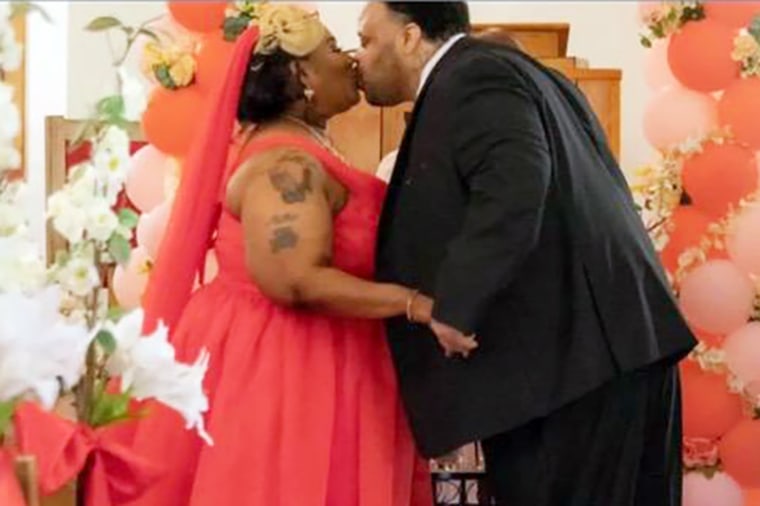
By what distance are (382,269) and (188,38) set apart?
1.04m

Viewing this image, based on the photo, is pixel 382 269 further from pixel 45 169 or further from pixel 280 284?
pixel 45 169

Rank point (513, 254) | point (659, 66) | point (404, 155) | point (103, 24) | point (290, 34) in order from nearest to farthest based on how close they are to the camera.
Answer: point (103, 24) < point (513, 254) < point (404, 155) < point (290, 34) < point (659, 66)

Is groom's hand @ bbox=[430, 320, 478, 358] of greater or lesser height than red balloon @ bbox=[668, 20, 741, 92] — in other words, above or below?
below

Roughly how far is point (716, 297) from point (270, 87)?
103cm

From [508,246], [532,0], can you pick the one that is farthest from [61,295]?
[532,0]

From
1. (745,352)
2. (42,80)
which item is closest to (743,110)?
(745,352)

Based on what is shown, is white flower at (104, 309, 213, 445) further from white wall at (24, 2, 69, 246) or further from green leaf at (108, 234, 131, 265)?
white wall at (24, 2, 69, 246)

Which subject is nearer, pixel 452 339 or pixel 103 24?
pixel 103 24

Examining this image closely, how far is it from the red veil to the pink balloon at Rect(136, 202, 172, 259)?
2.01ft

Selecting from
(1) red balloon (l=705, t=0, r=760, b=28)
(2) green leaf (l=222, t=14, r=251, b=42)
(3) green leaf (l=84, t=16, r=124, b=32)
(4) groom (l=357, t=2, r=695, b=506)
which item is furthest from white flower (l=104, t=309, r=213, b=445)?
(1) red balloon (l=705, t=0, r=760, b=28)

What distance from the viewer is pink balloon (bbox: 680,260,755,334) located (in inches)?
103

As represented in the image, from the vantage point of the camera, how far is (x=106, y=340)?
107 cm

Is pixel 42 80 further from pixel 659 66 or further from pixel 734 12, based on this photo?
pixel 734 12

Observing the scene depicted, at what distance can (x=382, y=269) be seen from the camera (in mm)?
2037
